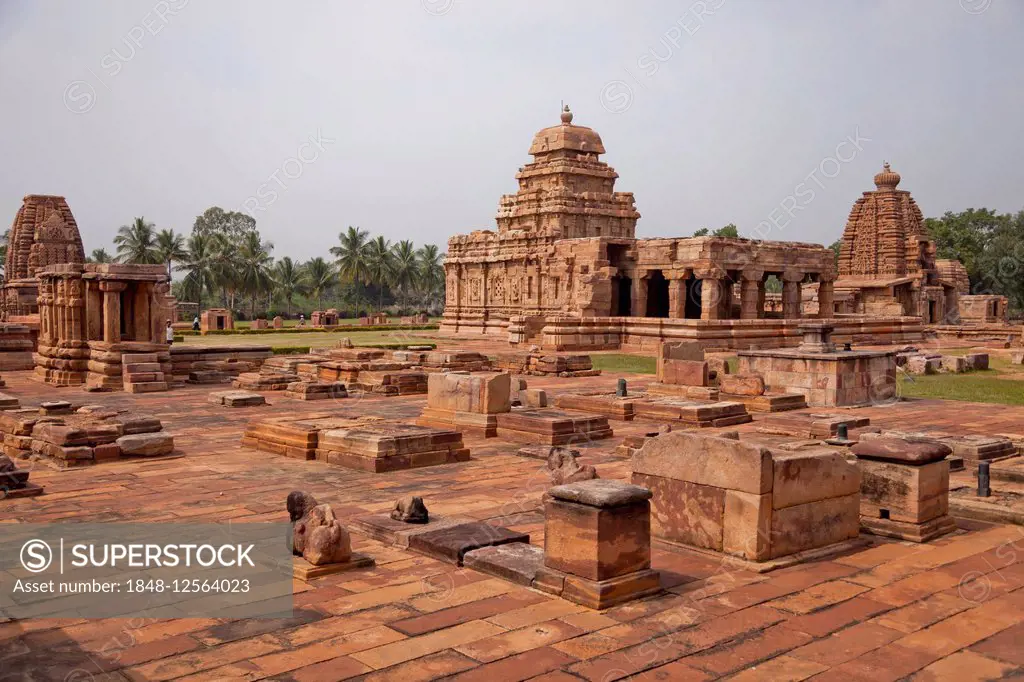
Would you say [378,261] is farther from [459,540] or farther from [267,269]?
[459,540]

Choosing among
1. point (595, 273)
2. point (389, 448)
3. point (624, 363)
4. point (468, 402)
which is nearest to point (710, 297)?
point (595, 273)

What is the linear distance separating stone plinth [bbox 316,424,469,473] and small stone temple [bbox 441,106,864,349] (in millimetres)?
17063

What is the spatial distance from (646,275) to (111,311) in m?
18.8

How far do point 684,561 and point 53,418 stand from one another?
27.8ft

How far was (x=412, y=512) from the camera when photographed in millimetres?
7012

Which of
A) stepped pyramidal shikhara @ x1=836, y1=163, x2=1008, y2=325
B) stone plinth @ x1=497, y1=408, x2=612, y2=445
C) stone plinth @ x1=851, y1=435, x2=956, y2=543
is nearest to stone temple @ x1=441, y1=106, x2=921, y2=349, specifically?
stepped pyramidal shikhara @ x1=836, y1=163, x2=1008, y2=325

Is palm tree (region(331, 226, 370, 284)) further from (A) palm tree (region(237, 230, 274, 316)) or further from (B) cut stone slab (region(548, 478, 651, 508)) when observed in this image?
(B) cut stone slab (region(548, 478, 651, 508))

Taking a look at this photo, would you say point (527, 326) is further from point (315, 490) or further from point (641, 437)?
point (315, 490)

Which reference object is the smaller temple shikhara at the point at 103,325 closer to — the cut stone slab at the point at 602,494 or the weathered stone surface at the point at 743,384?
the weathered stone surface at the point at 743,384

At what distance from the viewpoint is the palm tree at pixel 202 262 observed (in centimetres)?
5628

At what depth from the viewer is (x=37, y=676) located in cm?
426

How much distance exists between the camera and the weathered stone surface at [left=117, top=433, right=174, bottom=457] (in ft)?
33.7

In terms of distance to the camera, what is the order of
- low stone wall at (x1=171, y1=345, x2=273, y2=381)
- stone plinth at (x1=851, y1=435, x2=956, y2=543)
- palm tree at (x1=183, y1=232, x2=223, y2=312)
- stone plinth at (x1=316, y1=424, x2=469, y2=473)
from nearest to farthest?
1. stone plinth at (x1=851, y1=435, x2=956, y2=543)
2. stone plinth at (x1=316, y1=424, x2=469, y2=473)
3. low stone wall at (x1=171, y1=345, x2=273, y2=381)
4. palm tree at (x1=183, y1=232, x2=223, y2=312)

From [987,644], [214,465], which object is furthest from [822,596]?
[214,465]
